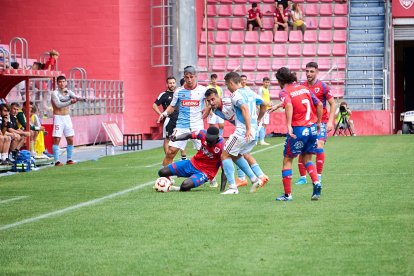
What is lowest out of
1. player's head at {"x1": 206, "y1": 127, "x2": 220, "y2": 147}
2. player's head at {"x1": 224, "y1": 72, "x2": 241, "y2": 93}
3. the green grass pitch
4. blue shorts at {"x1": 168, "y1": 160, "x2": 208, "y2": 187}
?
the green grass pitch

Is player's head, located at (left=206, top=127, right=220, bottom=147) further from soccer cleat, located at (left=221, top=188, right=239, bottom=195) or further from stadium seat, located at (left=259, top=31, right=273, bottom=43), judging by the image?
stadium seat, located at (left=259, top=31, right=273, bottom=43)

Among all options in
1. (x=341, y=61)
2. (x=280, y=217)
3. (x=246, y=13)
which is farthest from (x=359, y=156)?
(x=246, y=13)

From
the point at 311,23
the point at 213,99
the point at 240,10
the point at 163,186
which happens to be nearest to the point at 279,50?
the point at 311,23

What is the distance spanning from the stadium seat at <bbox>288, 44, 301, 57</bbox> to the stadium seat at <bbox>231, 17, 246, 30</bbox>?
2.39 m

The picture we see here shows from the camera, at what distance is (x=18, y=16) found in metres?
34.7

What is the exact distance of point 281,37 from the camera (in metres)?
41.3

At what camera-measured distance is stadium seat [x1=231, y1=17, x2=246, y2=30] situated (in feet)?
139

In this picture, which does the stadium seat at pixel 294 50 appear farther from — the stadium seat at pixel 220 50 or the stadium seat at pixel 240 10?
the stadium seat at pixel 240 10

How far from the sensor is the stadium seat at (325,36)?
41.2 metres

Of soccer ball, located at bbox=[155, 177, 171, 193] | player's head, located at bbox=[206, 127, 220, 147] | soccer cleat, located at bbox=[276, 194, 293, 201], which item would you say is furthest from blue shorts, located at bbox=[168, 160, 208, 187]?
soccer cleat, located at bbox=[276, 194, 293, 201]

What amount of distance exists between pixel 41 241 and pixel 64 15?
80.4 feet

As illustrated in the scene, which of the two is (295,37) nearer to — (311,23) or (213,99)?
(311,23)

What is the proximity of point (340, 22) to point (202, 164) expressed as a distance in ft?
88.1

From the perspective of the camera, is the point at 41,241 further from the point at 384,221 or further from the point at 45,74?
the point at 45,74
